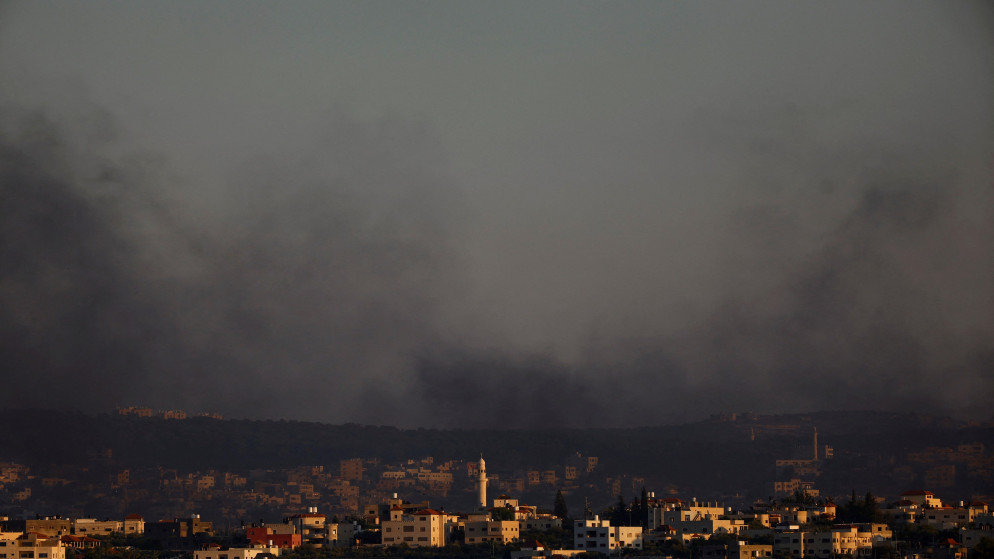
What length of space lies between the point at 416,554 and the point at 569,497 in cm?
10654

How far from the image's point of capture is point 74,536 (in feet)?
313

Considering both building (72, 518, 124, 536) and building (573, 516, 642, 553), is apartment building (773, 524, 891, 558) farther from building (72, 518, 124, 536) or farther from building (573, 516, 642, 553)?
building (72, 518, 124, 536)

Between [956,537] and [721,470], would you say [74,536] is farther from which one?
[721,470]

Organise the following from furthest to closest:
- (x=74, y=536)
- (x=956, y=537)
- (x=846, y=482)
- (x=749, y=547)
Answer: (x=846, y=482)
(x=74, y=536)
(x=956, y=537)
(x=749, y=547)

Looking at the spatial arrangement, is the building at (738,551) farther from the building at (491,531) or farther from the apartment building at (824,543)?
the building at (491,531)

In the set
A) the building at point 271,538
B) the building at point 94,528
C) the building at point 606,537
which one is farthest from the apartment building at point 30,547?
the building at point 606,537

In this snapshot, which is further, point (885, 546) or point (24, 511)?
point (24, 511)

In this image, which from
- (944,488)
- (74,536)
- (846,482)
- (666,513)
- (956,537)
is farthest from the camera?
(846,482)

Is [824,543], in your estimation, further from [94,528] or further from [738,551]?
[94,528]

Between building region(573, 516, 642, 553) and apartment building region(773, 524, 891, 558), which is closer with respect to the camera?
apartment building region(773, 524, 891, 558)

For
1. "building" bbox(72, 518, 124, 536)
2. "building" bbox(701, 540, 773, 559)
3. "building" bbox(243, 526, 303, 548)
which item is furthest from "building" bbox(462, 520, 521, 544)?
"building" bbox(72, 518, 124, 536)

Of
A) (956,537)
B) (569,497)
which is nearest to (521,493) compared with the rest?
(569,497)

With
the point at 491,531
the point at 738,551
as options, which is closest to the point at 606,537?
the point at 738,551

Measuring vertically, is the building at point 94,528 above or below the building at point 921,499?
below
